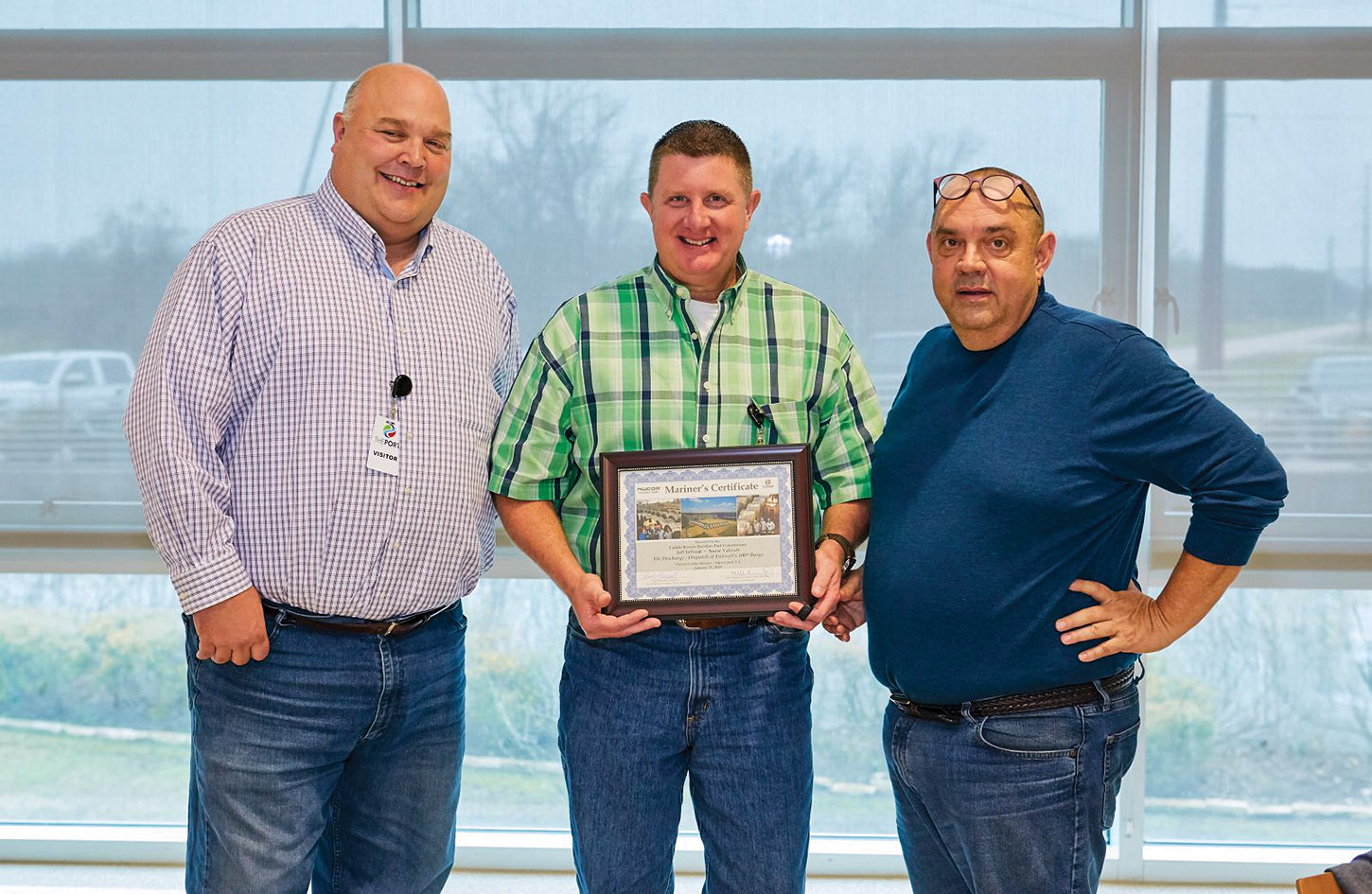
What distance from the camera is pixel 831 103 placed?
3.19m

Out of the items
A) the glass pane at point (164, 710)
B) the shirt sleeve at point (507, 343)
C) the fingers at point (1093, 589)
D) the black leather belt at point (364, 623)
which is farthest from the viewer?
the glass pane at point (164, 710)

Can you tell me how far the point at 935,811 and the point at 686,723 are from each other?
458mm

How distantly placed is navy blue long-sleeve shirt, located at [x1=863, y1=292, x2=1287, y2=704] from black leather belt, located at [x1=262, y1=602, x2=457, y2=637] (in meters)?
0.85

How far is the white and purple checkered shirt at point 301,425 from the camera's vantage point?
6.16 feet

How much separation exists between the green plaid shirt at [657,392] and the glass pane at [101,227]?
1.62 meters

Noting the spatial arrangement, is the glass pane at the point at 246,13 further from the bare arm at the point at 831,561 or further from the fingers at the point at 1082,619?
the fingers at the point at 1082,619

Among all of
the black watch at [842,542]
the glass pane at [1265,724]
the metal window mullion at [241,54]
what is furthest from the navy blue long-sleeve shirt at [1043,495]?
the metal window mullion at [241,54]

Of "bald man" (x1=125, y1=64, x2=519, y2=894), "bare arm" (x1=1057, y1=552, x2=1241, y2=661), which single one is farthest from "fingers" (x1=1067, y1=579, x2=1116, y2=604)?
"bald man" (x1=125, y1=64, x2=519, y2=894)

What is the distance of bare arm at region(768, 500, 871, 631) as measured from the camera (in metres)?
1.95

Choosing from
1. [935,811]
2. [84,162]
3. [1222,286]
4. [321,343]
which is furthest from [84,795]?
[1222,286]

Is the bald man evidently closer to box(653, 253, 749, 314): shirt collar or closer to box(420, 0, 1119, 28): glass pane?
box(653, 253, 749, 314): shirt collar

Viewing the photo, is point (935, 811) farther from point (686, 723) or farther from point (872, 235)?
point (872, 235)

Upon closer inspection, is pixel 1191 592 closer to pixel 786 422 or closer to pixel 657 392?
pixel 786 422

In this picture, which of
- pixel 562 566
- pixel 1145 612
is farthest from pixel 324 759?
pixel 1145 612
